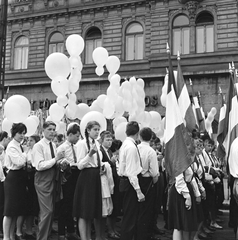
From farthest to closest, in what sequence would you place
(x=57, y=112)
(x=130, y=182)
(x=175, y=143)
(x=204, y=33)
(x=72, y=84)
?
(x=204, y=33)
(x=72, y=84)
(x=57, y=112)
(x=130, y=182)
(x=175, y=143)

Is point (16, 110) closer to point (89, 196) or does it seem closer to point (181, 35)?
point (89, 196)

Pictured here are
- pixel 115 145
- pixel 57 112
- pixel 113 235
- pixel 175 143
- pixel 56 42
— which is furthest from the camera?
pixel 56 42

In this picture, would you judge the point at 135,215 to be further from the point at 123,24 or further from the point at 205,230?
the point at 123,24

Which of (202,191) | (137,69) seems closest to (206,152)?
(202,191)

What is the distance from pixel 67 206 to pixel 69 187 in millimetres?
347

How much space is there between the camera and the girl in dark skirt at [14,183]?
19.4 feet

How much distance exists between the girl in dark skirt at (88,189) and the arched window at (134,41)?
17868 mm

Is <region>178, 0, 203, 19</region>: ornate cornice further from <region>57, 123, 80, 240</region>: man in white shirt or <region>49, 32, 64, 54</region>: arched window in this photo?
<region>57, 123, 80, 240</region>: man in white shirt

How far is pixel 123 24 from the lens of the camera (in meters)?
23.5

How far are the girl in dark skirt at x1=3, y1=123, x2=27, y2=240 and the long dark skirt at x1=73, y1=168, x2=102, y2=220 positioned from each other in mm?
1021

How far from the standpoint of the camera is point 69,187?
649 centimetres

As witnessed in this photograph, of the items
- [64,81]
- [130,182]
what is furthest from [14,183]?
[64,81]

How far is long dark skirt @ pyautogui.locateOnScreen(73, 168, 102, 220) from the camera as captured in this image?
5.72 metres

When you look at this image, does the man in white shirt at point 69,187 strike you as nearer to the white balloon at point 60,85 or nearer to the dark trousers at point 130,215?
the dark trousers at point 130,215
